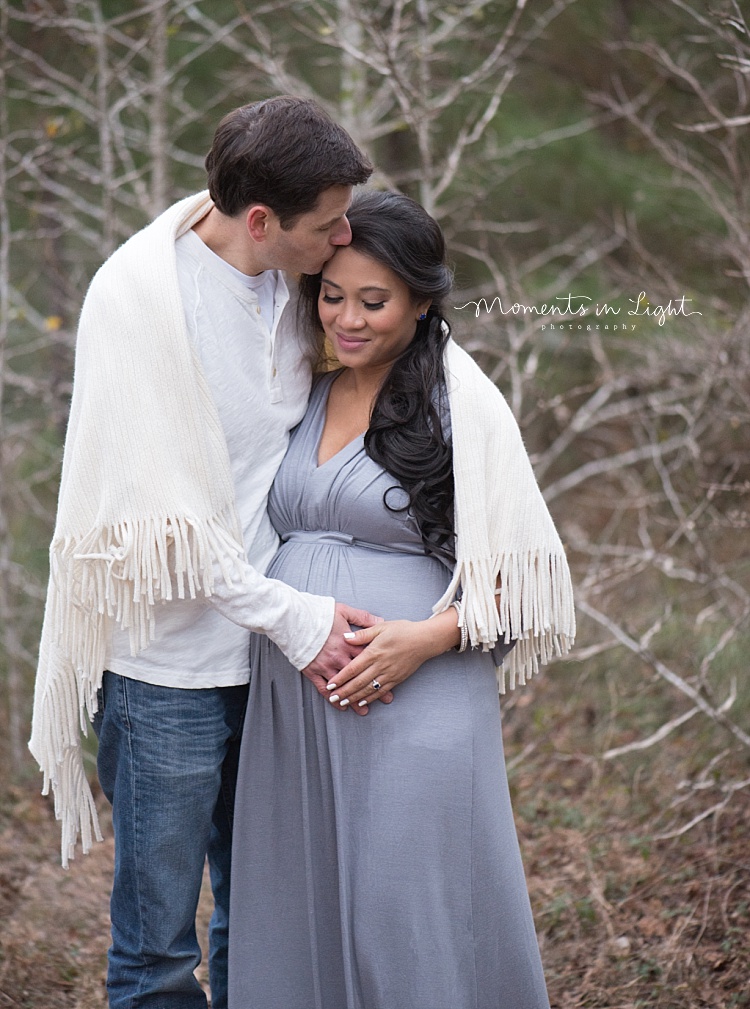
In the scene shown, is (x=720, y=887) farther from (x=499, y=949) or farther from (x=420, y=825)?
(x=420, y=825)

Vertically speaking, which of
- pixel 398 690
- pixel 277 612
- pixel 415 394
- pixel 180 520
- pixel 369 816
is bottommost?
pixel 369 816

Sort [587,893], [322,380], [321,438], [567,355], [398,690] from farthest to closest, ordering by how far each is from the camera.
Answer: [567,355], [587,893], [322,380], [321,438], [398,690]

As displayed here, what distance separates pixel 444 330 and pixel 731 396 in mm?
2759

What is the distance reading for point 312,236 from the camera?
2330 millimetres

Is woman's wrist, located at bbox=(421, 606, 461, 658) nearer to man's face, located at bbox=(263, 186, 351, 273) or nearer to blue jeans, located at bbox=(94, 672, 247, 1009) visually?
blue jeans, located at bbox=(94, 672, 247, 1009)

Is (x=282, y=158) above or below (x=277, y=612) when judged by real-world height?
above

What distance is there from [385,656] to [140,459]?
2.25ft

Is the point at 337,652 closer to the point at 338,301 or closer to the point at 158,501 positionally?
the point at 158,501

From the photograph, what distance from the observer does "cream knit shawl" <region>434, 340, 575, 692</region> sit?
238cm

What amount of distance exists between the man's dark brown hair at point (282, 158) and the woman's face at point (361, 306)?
0.60 ft

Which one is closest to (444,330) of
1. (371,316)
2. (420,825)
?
(371,316)

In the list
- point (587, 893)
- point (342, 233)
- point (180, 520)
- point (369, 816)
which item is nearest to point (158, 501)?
point (180, 520)

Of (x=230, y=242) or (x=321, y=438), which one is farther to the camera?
(x=321, y=438)

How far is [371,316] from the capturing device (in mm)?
2432
